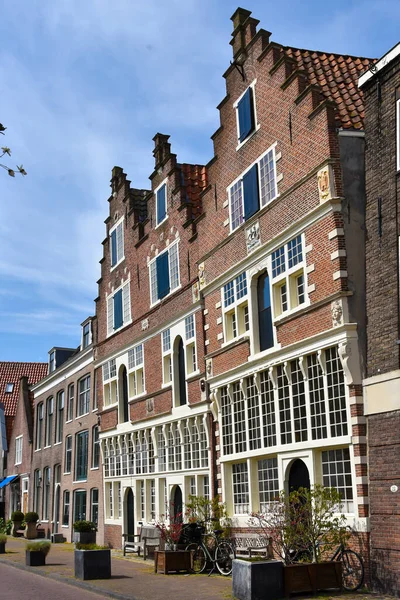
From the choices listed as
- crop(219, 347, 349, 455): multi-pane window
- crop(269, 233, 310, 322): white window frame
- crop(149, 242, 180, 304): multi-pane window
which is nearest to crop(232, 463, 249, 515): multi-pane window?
crop(219, 347, 349, 455): multi-pane window

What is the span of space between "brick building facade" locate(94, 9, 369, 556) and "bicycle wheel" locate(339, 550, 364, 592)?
68cm

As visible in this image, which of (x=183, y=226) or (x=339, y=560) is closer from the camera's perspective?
(x=339, y=560)

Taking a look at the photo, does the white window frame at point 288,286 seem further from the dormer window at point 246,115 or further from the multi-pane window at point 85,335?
the multi-pane window at point 85,335

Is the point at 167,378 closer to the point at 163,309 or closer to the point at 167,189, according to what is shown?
the point at 163,309

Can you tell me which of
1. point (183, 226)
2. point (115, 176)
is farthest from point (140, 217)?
point (183, 226)

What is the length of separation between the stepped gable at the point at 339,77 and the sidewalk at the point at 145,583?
10.5 metres

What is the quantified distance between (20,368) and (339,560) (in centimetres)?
4750

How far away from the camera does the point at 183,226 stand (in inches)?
1019

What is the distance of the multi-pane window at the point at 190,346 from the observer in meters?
24.9

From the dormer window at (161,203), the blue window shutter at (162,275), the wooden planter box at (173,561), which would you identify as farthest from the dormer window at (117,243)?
the wooden planter box at (173,561)

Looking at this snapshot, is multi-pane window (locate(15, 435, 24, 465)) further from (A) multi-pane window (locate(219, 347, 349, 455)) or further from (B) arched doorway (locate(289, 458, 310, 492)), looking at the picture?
(B) arched doorway (locate(289, 458, 310, 492))

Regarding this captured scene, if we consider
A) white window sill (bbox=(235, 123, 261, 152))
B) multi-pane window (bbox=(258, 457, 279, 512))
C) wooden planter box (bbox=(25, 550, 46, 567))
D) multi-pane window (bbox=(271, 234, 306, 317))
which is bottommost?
wooden planter box (bbox=(25, 550, 46, 567))

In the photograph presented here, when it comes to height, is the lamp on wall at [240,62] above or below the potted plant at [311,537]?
above

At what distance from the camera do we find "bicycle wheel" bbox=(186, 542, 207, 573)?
20.1 m
